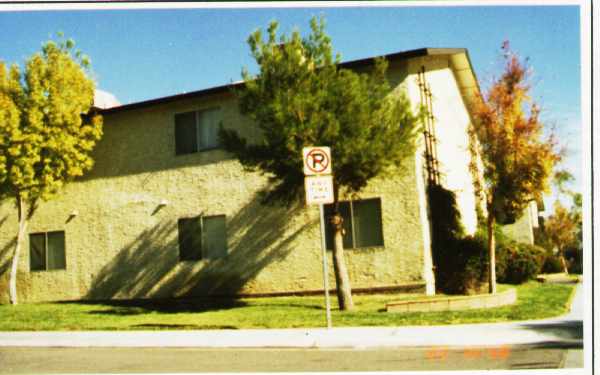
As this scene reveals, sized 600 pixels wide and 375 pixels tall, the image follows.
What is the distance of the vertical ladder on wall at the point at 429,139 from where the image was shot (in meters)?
16.5

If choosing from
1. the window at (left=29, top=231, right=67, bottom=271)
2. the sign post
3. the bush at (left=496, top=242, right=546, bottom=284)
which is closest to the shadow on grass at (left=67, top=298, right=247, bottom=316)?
the window at (left=29, top=231, right=67, bottom=271)

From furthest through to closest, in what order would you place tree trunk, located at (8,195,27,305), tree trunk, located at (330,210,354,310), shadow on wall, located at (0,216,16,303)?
shadow on wall, located at (0,216,16,303)
tree trunk, located at (8,195,27,305)
tree trunk, located at (330,210,354,310)

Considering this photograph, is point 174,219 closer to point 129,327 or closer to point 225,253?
point 225,253

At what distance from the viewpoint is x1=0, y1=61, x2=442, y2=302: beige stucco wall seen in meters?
15.2

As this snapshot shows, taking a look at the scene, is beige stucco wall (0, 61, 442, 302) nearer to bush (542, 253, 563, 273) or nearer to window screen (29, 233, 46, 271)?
window screen (29, 233, 46, 271)

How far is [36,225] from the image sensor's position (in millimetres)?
19469

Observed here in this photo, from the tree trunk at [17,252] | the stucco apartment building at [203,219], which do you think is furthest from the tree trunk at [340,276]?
the tree trunk at [17,252]

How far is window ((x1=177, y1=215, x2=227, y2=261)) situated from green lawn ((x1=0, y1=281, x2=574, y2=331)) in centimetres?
137

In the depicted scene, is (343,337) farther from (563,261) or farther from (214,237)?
(563,261)

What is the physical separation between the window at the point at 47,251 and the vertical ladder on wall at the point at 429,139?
11.4m

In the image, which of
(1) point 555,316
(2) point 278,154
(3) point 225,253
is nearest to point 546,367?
(1) point 555,316

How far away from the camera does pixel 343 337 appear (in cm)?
933

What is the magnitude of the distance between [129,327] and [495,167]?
28.6ft

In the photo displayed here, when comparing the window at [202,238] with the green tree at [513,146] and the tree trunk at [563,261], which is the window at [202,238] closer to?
the green tree at [513,146]
